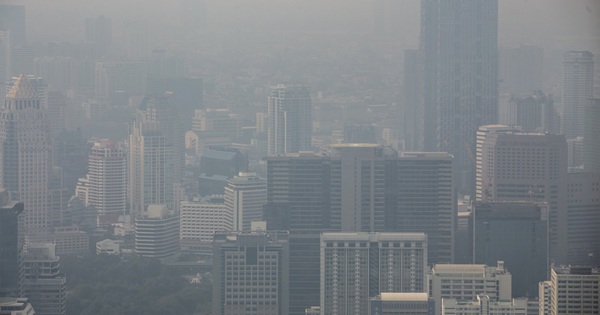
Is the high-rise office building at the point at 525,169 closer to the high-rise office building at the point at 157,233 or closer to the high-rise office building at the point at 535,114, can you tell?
the high-rise office building at the point at 535,114

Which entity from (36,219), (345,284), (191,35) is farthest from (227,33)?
(345,284)

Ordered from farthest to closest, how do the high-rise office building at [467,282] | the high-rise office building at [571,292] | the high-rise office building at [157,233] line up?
the high-rise office building at [157,233], the high-rise office building at [467,282], the high-rise office building at [571,292]

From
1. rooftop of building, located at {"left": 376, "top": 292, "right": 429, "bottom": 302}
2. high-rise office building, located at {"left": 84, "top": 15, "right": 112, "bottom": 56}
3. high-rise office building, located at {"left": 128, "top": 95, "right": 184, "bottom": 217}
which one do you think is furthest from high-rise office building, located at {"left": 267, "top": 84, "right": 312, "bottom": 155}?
rooftop of building, located at {"left": 376, "top": 292, "right": 429, "bottom": 302}

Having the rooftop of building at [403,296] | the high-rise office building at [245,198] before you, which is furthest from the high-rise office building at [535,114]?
the rooftop of building at [403,296]

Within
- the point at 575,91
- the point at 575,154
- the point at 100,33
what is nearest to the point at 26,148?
the point at 100,33

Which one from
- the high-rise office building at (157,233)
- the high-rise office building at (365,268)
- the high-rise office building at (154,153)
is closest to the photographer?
the high-rise office building at (365,268)

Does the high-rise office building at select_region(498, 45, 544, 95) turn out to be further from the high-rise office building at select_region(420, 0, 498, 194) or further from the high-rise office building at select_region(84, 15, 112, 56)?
the high-rise office building at select_region(84, 15, 112, 56)

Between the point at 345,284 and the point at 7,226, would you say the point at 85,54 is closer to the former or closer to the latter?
the point at 7,226
